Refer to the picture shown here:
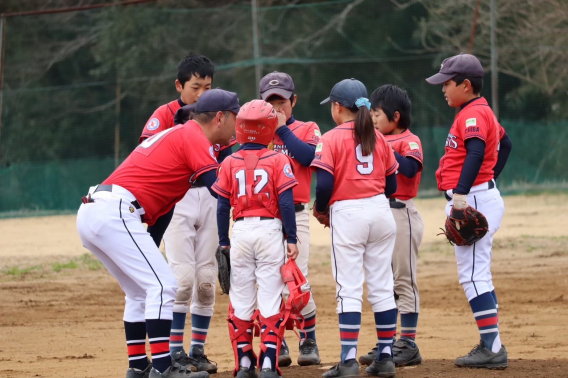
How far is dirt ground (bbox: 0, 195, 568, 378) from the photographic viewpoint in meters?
5.82

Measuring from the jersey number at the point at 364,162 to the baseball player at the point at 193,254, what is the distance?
115cm

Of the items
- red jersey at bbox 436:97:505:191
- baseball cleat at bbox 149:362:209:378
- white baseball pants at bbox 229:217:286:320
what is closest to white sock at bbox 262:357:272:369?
white baseball pants at bbox 229:217:286:320

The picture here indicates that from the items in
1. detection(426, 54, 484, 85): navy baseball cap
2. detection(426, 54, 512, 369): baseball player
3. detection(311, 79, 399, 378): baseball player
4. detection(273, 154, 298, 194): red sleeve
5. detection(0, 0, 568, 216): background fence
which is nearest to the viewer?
detection(273, 154, 298, 194): red sleeve

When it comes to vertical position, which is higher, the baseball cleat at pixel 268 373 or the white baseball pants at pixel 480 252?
the white baseball pants at pixel 480 252

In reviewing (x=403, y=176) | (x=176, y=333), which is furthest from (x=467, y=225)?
(x=176, y=333)

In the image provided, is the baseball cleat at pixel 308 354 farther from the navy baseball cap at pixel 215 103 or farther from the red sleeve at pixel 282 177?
the navy baseball cap at pixel 215 103

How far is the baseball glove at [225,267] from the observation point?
174 inches

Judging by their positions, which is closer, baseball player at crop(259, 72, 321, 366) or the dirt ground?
baseball player at crop(259, 72, 321, 366)

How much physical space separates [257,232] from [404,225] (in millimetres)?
1183

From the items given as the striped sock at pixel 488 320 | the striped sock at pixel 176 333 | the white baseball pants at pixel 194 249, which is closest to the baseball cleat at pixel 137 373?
the striped sock at pixel 176 333

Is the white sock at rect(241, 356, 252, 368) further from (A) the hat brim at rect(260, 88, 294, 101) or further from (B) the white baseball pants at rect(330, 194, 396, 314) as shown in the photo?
(A) the hat brim at rect(260, 88, 294, 101)

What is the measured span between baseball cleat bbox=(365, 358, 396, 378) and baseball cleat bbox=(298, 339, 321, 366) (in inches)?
27.2

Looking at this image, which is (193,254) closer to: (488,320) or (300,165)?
(300,165)

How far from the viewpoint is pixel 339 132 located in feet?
15.1
